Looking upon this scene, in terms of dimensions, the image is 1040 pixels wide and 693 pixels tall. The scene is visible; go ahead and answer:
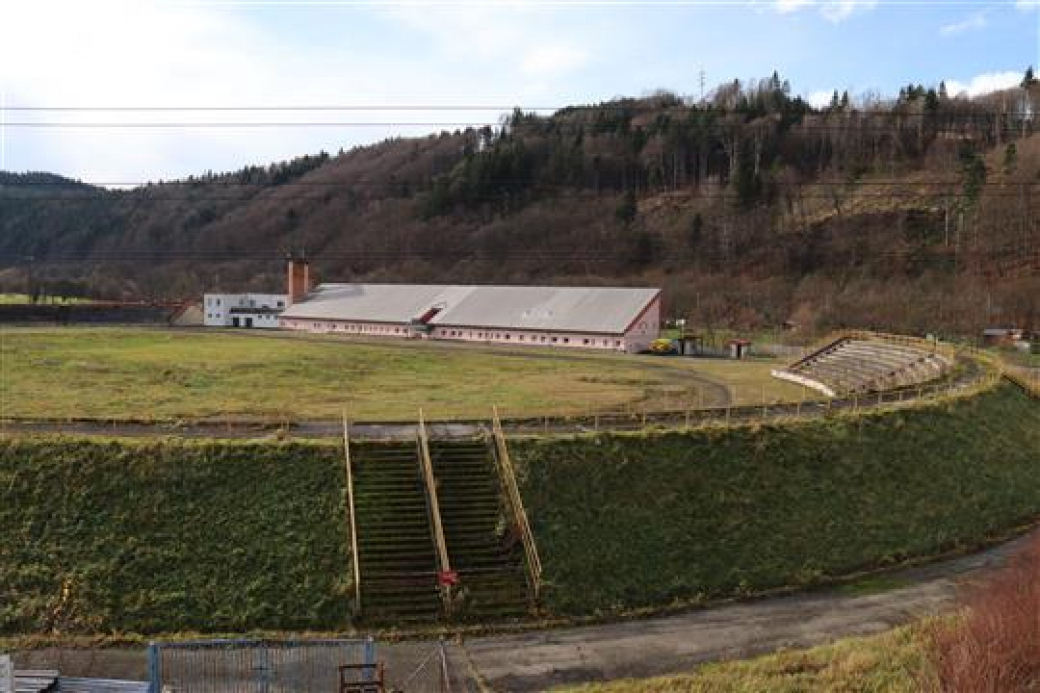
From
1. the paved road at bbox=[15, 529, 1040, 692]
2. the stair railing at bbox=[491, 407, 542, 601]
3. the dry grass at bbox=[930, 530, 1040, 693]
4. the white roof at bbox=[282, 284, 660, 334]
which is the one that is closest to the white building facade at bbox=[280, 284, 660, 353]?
the white roof at bbox=[282, 284, 660, 334]

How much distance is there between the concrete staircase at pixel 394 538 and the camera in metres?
17.0

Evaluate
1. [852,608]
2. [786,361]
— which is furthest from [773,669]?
[786,361]

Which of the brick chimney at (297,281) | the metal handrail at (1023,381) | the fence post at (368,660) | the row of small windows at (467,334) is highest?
the brick chimney at (297,281)

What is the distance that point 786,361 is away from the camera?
1791 inches

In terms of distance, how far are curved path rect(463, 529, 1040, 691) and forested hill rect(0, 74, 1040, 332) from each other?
4439cm

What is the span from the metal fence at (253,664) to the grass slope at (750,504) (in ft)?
15.6

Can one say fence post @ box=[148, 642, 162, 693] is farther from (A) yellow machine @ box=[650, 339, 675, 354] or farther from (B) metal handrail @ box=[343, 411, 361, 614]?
(A) yellow machine @ box=[650, 339, 675, 354]

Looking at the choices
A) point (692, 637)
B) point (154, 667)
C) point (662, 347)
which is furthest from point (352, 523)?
point (662, 347)

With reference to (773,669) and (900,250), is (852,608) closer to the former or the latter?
(773,669)

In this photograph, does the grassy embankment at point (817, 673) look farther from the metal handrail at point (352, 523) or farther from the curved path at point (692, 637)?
the metal handrail at point (352, 523)

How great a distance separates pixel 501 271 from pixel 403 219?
108ft

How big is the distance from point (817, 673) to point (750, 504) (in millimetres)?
7181

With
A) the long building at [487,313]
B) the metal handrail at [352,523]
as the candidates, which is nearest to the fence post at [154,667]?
the metal handrail at [352,523]

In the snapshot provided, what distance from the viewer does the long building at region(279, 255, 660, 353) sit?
5012 cm
